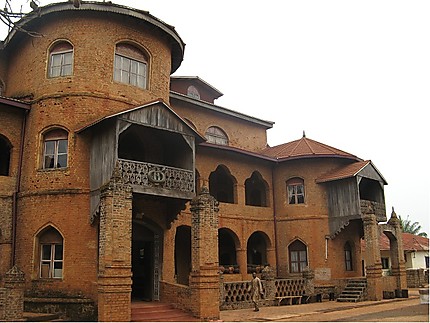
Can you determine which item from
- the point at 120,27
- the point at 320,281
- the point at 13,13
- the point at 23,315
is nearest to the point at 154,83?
the point at 120,27

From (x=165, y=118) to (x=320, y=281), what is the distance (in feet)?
40.8

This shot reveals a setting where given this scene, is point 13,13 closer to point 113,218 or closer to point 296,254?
point 113,218

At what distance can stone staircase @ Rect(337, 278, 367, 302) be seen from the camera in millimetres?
23250

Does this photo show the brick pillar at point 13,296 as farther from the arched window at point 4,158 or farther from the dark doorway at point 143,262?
the arched window at point 4,158

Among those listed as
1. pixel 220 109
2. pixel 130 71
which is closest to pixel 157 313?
pixel 130 71

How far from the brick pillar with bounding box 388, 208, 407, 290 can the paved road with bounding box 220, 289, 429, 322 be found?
333 cm

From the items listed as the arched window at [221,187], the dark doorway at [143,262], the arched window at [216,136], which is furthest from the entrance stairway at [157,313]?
the arched window at [216,136]

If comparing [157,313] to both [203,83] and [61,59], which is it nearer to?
[61,59]

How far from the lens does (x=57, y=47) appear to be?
19141 mm

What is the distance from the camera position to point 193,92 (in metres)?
28.3

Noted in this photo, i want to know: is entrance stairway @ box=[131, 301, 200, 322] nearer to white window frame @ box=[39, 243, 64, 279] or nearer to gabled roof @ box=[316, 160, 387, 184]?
white window frame @ box=[39, 243, 64, 279]

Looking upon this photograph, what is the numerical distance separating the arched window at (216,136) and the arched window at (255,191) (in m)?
2.68

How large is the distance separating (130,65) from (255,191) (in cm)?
1215

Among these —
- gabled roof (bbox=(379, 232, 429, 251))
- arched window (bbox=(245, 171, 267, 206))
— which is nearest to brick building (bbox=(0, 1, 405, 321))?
arched window (bbox=(245, 171, 267, 206))
